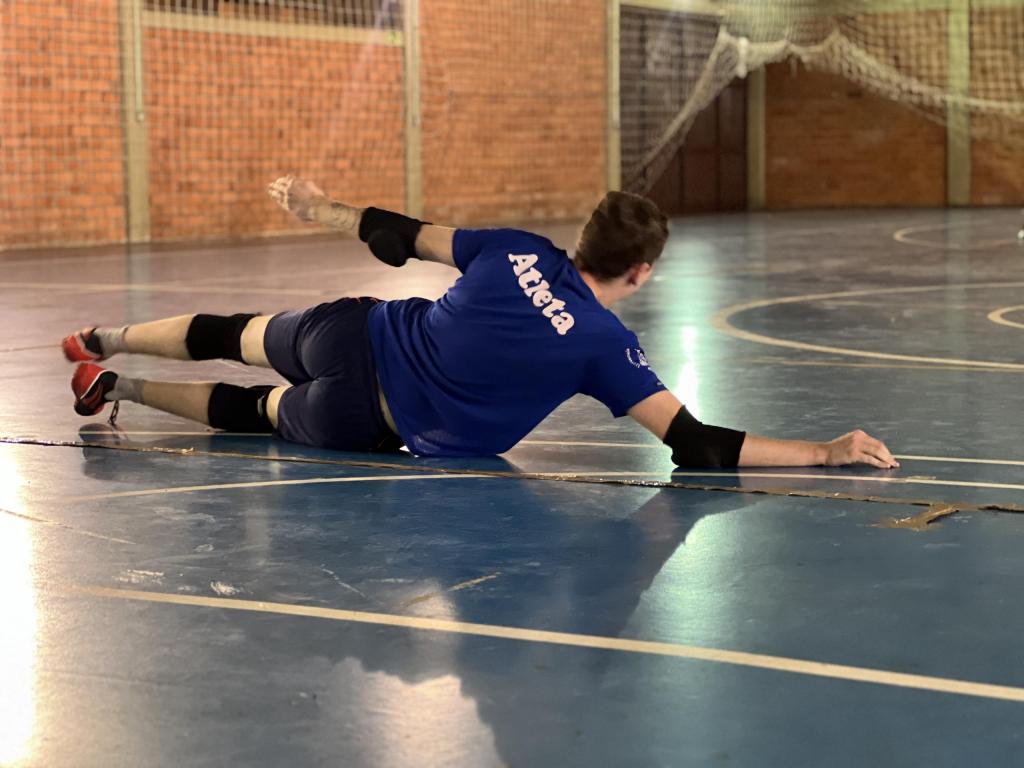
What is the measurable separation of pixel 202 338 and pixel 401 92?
15349 millimetres

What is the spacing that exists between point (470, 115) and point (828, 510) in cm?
1780

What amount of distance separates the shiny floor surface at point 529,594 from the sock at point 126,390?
12 centimetres

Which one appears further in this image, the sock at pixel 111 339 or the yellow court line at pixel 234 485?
the sock at pixel 111 339

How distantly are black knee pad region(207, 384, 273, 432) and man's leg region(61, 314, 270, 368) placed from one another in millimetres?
105

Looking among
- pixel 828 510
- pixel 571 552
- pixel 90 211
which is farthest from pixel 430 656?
pixel 90 211

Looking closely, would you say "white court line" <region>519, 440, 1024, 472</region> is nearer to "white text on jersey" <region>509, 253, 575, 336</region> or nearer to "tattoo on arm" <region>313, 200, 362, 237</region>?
"white text on jersey" <region>509, 253, 575, 336</region>

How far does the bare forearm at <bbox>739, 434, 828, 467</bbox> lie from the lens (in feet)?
14.8

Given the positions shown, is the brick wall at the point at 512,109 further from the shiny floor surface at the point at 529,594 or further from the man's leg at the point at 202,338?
the man's leg at the point at 202,338

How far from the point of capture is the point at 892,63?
26531 mm

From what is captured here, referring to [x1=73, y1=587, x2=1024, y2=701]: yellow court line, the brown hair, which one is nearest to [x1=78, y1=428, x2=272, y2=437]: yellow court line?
the brown hair

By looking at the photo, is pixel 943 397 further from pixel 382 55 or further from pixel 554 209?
pixel 554 209

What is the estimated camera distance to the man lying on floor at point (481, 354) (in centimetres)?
450

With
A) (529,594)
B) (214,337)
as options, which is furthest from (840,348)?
(529,594)

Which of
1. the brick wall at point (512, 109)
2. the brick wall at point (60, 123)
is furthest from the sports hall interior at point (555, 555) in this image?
the brick wall at point (512, 109)
